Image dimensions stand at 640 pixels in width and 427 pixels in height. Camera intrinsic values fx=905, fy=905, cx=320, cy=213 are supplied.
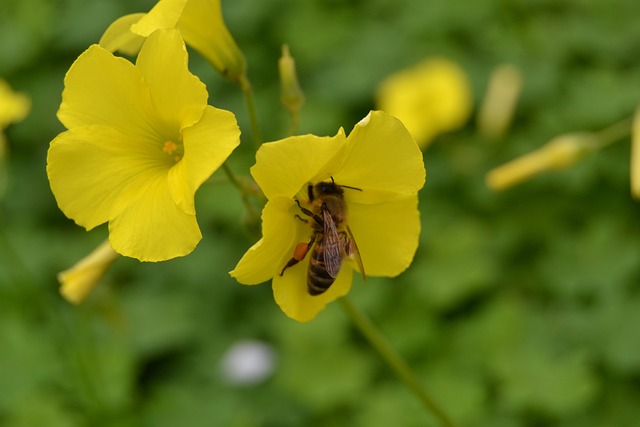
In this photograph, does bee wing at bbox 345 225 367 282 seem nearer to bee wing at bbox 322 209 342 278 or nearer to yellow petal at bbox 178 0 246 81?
bee wing at bbox 322 209 342 278

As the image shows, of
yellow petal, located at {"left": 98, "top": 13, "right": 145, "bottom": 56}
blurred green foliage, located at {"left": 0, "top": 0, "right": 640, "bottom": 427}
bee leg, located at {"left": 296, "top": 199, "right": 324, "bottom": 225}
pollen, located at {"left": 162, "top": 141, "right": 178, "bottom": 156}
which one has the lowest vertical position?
blurred green foliage, located at {"left": 0, "top": 0, "right": 640, "bottom": 427}

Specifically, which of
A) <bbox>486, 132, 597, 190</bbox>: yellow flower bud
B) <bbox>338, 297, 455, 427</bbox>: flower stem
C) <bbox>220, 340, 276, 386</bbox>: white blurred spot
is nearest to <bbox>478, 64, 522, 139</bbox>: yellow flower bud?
<bbox>220, 340, 276, 386</bbox>: white blurred spot

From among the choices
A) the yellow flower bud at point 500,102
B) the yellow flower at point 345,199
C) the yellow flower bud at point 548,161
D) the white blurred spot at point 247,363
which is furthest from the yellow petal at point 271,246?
the yellow flower bud at point 500,102

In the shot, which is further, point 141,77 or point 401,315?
point 401,315

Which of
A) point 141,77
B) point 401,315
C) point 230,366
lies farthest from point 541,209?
point 141,77

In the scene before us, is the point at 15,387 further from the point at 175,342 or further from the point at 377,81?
the point at 377,81

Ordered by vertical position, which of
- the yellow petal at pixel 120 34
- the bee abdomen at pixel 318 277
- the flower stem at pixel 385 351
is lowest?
the flower stem at pixel 385 351

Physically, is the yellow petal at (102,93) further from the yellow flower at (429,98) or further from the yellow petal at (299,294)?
the yellow flower at (429,98)
